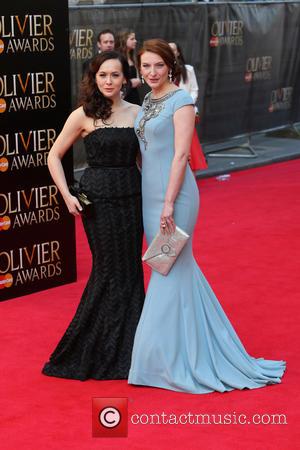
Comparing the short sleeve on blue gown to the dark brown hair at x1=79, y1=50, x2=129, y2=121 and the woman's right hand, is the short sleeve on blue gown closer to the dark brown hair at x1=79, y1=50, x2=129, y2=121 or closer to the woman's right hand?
the dark brown hair at x1=79, y1=50, x2=129, y2=121

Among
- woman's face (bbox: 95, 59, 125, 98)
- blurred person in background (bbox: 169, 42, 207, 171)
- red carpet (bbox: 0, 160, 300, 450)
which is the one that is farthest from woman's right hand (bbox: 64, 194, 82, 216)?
blurred person in background (bbox: 169, 42, 207, 171)

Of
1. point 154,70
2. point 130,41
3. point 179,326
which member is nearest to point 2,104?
point 154,70

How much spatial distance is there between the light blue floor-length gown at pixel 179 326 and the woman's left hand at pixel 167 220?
0.08 meters

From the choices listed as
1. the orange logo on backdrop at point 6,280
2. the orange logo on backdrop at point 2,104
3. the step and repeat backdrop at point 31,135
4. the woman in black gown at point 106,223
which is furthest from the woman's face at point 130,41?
the woman in black gown at point 106,223

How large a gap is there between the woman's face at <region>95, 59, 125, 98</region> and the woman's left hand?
79 cm

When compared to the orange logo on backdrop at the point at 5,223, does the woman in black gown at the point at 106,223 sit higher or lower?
higher

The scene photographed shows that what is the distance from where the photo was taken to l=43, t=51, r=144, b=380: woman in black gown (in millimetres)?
6422

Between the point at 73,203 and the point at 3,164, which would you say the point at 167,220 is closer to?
the point at 73,203

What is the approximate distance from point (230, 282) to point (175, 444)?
3408mm

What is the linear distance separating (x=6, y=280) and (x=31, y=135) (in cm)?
118

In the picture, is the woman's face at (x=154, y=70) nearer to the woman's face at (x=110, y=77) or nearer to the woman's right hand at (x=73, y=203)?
the woman's face at (x=110, y=77)

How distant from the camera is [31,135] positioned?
27.3 feet

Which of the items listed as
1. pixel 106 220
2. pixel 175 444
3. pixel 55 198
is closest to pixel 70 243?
Answer: pixel 55 198

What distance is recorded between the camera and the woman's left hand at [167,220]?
20.4 ft
